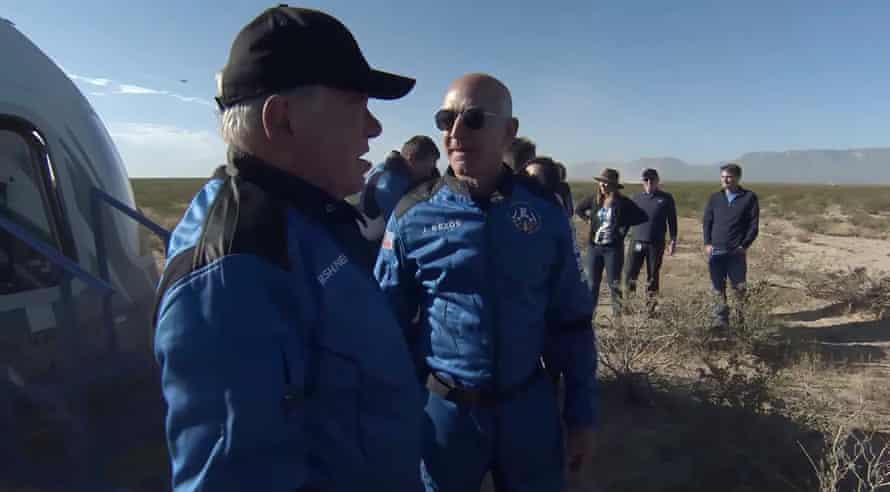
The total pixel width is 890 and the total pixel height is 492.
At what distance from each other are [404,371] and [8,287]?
4.18 meters

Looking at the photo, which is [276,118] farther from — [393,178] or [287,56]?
[393,178]

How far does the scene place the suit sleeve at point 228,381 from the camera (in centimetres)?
82

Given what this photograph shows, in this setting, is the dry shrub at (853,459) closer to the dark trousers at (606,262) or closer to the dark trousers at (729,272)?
the dark trousers at (729,272)

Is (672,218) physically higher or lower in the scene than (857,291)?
higher

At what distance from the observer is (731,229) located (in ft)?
21.9

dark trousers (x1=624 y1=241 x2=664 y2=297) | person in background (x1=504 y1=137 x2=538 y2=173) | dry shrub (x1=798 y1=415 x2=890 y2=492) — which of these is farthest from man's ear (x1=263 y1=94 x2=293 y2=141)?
dark trousers (x1=624 y1=241 x2=664 y2=297)

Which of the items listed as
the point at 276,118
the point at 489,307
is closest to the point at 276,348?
the point at 276,118

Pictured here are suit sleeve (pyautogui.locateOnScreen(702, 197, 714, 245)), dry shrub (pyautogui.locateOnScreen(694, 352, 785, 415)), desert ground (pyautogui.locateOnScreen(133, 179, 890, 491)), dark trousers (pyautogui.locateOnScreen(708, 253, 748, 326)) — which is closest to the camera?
desert ground (pyautogui.locateOnScreen(133, 179, 890, 491))

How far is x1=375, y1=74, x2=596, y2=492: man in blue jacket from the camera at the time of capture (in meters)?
1.89

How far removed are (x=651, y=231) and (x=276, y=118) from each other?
22.9ft

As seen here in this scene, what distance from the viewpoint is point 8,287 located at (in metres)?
3.95

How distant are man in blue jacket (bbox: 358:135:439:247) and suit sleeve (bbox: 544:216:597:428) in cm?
240

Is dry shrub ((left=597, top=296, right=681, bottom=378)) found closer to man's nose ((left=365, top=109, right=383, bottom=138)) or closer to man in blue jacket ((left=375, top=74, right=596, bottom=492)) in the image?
man in blue jacket ((left=375, top=74, right=596, bottom=492))

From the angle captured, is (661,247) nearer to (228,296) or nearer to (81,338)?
(81,338)
